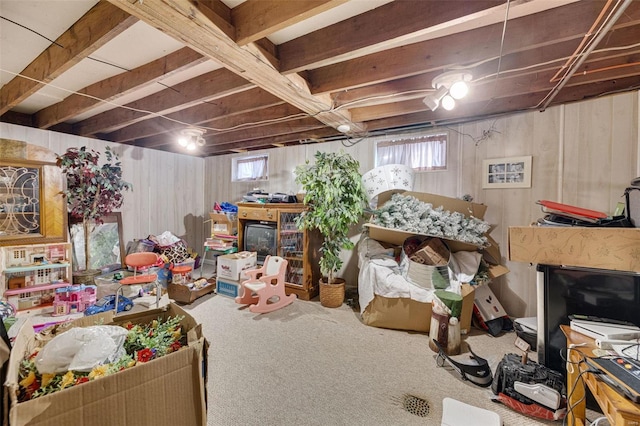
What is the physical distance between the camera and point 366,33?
1594mm

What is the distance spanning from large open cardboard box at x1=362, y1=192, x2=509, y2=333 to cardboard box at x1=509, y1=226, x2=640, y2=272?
3.33 feet

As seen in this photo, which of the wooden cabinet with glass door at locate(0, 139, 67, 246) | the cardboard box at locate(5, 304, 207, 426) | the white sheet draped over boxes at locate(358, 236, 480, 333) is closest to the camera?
the cardboard box at locate(5, 304, 207, 426)

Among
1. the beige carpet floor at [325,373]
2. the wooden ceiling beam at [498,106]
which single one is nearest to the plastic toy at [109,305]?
the beige carpet floor at [325,373]

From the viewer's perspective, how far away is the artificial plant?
10.0ft

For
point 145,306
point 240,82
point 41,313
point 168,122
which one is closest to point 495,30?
point 240,82

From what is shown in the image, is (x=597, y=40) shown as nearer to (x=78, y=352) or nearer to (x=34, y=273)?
(x=78, y=352)

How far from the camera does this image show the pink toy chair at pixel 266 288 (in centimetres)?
302

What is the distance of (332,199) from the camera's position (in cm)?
304

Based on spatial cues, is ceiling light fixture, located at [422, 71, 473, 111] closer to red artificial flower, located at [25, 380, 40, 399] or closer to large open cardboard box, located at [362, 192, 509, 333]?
large open cardboard box, located at [362, 192, 509, 333]

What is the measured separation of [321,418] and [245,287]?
1845mm

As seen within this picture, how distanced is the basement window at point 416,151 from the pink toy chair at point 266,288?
2016 millimetres

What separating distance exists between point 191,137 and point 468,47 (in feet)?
10.8

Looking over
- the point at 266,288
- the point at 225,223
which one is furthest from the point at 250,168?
the point at 266,288

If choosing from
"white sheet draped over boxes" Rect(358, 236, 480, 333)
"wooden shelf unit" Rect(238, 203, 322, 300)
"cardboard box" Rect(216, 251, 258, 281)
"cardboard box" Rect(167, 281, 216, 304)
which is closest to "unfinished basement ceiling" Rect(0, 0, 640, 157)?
"wooden shelf unit" Rect(238, 203, 322, 300)
